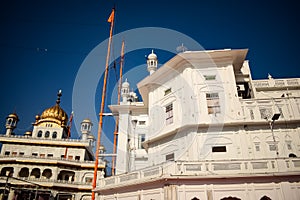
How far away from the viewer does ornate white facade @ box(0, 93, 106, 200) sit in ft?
119

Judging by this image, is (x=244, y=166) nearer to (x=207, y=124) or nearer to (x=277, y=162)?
(x=277, y=162)

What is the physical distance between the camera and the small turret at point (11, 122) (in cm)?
4659

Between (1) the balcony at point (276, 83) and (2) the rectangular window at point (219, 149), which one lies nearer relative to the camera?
(2) the rectangular window at point (219, 149)

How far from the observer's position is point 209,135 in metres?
19.6

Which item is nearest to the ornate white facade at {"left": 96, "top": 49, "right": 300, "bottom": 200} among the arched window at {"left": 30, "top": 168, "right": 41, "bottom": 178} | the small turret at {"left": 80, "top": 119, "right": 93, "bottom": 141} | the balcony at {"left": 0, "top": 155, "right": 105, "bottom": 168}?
the balcony at {"left": 0, "top": 155, "right": 105, "bottom": 168}

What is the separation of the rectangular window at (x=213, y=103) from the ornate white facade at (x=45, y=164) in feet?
77.2

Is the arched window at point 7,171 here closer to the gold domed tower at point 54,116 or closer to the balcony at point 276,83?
the gold domed tower at point 54,116

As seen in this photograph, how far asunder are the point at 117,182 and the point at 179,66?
12.7 m

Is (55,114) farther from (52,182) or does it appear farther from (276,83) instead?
(276,83)

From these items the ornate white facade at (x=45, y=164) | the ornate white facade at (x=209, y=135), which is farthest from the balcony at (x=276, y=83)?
the ornate white facade at (x=45, y=164)

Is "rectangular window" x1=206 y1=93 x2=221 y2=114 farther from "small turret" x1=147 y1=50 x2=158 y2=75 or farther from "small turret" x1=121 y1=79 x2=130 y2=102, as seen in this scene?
"small turret" x1=121 y1=79 x2=130 y2=102

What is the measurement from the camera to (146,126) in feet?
90.0

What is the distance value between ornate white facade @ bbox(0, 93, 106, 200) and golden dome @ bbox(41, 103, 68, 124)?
74cm

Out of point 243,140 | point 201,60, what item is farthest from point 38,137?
point 243,140
